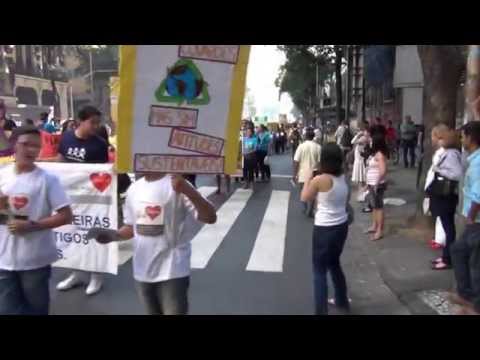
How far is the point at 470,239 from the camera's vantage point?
4.66 metres

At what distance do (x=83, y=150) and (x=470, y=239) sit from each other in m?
4.01

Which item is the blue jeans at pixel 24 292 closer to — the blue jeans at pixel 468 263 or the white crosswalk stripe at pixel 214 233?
the white crosswalk stripe at pixel 214 233

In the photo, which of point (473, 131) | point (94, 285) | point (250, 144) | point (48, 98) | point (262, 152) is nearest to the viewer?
point (473, 131)

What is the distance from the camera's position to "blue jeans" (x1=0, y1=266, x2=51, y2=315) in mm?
3611

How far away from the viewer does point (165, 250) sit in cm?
334

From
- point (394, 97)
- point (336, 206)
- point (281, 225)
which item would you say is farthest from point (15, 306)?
point (394, 97)

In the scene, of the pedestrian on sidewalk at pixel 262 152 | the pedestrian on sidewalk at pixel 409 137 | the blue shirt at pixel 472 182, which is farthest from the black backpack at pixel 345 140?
the blue shirt at pixel 472 182

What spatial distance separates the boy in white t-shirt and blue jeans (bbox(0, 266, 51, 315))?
657mm

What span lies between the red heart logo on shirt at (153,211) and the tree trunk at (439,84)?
20.2ft

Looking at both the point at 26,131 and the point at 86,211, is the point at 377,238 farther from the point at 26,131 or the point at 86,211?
the point at 26,131

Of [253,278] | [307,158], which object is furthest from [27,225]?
[307,158]

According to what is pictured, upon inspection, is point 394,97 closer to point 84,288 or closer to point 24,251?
point 84,288

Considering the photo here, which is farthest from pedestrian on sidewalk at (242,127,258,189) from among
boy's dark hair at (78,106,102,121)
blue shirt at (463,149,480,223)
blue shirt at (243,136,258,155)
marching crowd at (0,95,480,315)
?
blue shirt at (463,149,480,223)

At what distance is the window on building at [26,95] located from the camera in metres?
57.0
